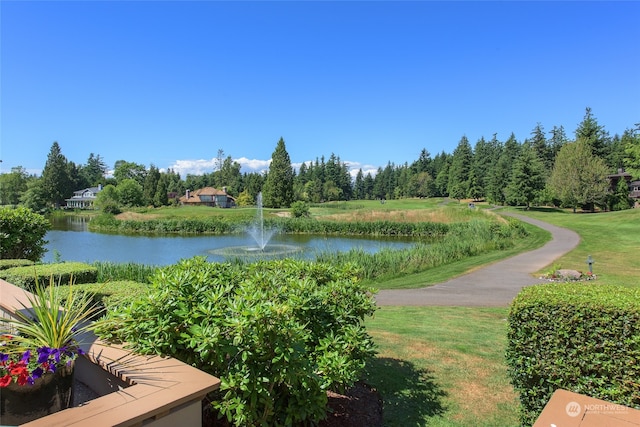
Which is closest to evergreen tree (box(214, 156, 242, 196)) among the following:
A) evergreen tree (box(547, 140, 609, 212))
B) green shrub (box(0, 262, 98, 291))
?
evergreen tree (box(547, 140, 609, 212))

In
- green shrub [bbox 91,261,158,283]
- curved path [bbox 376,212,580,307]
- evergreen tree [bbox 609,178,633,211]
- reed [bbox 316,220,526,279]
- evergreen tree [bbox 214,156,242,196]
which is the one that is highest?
evergreen tree [bbox 214,156,242,196]

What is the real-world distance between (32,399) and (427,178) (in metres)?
80.8

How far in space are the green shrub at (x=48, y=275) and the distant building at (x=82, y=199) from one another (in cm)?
7700

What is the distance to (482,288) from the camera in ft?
37.2

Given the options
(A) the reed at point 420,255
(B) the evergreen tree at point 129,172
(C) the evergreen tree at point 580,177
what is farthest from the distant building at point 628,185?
(B) the evergreen tree at point 129,172

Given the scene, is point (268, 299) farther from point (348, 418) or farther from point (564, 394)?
point (564, 394)

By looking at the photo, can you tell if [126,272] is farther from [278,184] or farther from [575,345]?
[278,184]

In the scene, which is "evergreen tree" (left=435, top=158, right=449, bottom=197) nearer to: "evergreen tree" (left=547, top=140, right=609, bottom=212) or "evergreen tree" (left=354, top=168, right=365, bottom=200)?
"evergreen tree" (left=354, top=168, right=365, bottom=200)

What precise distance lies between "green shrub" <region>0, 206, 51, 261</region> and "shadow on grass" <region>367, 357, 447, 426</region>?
416 inches

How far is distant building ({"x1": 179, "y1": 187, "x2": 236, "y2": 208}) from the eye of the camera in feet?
266

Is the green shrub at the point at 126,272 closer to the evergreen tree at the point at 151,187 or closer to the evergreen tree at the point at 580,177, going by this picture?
the evergreen tree at the point at 580,177

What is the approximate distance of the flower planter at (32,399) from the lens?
7.59ft

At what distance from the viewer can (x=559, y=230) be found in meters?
27.1

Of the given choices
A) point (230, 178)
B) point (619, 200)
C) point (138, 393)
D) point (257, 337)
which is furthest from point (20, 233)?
point (230, 178)
